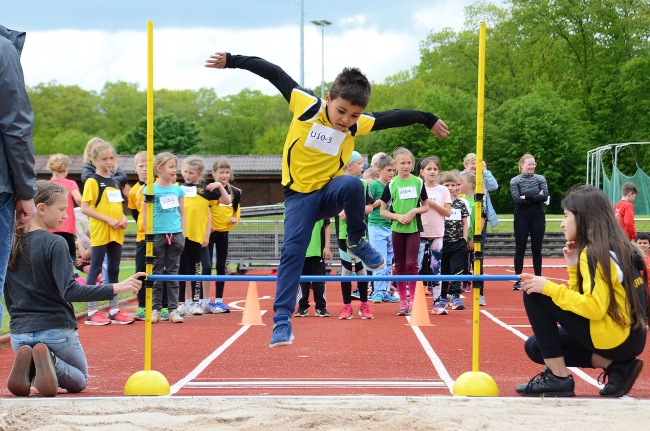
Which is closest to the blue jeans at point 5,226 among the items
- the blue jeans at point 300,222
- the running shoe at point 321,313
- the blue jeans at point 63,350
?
the blue jeans at point 63,350

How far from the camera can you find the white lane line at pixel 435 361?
5.31 metres

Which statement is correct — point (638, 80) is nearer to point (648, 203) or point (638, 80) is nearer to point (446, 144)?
point (446, 144)

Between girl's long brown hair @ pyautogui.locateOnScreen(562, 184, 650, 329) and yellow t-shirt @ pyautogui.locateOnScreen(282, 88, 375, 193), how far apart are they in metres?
1.41

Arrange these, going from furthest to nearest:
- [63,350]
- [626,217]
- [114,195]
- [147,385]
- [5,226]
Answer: [626,217] < [114,195] < [63,350] < [147,385] < [5,226]

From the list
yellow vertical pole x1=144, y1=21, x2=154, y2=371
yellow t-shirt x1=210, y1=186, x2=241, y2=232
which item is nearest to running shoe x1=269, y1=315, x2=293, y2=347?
yellow vertical pole x1=144, y1=21, x2=154, y2=371

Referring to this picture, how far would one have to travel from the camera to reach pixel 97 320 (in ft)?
27.6

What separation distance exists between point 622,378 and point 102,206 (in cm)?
558

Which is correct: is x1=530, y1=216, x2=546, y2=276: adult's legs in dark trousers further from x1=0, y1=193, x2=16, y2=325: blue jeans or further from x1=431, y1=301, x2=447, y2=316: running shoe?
x1=0, y1=193, x2=16, y2=325: blue jeans

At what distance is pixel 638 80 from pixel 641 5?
18.6 feet

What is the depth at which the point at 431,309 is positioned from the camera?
9609 mm

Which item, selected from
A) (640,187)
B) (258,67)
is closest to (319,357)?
(258,67)

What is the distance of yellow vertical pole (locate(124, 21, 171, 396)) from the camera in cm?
477

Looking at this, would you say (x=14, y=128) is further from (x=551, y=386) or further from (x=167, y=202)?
(x=167, y=202)

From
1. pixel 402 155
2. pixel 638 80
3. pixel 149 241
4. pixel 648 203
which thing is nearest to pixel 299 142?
pixel 149 241
